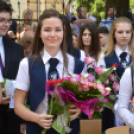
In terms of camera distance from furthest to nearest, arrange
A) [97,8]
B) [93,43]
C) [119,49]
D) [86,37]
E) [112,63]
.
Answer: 1. [97,8]
2. [86,37]
3. [93,43]
4. [119,49]
5. [112,63]

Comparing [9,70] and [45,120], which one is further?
[9,70]

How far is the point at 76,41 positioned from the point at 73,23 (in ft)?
6.61

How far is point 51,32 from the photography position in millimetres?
2193

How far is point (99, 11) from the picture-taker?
7.69m

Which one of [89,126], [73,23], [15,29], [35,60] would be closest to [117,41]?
[89,126]

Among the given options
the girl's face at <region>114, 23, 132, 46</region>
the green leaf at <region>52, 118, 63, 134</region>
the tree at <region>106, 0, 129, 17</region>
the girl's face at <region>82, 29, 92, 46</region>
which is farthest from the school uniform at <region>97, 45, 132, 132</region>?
the tree at <region>106, 0, 129, 17</region>

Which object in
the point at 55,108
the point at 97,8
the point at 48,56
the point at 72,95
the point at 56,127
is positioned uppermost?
the point at 97,8

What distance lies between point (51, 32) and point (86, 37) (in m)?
2.55

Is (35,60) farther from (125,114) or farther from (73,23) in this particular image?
(73,23)

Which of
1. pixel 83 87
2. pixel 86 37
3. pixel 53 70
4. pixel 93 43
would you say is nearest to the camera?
pixel 83 87

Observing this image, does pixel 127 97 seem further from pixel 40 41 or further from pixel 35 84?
pixel 40 41

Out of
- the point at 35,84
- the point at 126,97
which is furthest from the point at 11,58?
the point at 126,97

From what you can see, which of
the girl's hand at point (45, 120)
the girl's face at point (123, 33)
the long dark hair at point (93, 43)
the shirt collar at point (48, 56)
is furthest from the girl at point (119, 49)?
the girl's hand at point (45, 120)

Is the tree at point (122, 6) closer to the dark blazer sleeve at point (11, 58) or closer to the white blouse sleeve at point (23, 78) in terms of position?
the dark blazer sleeve at point (11, 58)
